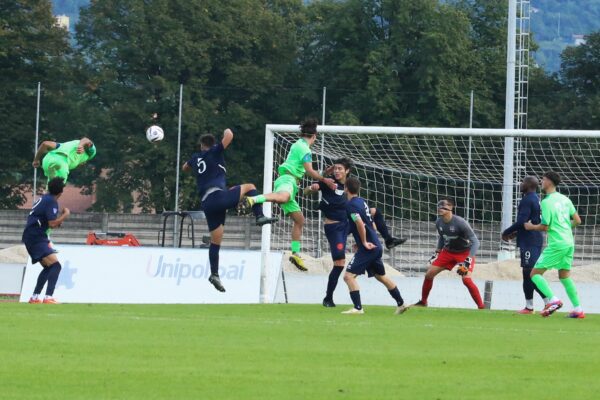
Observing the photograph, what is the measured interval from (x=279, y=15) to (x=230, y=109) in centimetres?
949

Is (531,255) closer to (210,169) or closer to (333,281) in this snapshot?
(333,281)

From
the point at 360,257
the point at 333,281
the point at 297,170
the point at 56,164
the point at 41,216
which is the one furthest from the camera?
the point at 56,164

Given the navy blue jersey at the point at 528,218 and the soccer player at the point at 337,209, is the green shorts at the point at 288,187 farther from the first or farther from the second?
the navy blue jersey at the point at 528,218

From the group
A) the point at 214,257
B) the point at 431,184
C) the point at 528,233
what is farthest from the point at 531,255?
the point at 431,184

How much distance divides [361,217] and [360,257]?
2.08ft

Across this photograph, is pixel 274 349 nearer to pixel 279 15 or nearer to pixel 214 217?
pixel 214 217

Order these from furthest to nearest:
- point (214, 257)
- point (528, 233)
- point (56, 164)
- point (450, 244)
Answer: point (56, 164), point (450, 244), point (528, 233), point (214, 257)

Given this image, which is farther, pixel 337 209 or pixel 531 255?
pixel 531 255

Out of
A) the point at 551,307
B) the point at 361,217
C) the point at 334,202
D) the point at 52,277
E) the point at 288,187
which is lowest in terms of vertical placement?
the point at 551,307

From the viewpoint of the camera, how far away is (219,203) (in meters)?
18.9

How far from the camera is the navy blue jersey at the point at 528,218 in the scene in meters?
20.9

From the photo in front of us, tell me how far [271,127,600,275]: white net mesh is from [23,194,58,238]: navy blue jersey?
36.3 feet

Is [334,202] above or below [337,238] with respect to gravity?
above

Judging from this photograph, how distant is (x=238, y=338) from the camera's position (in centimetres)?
1363
